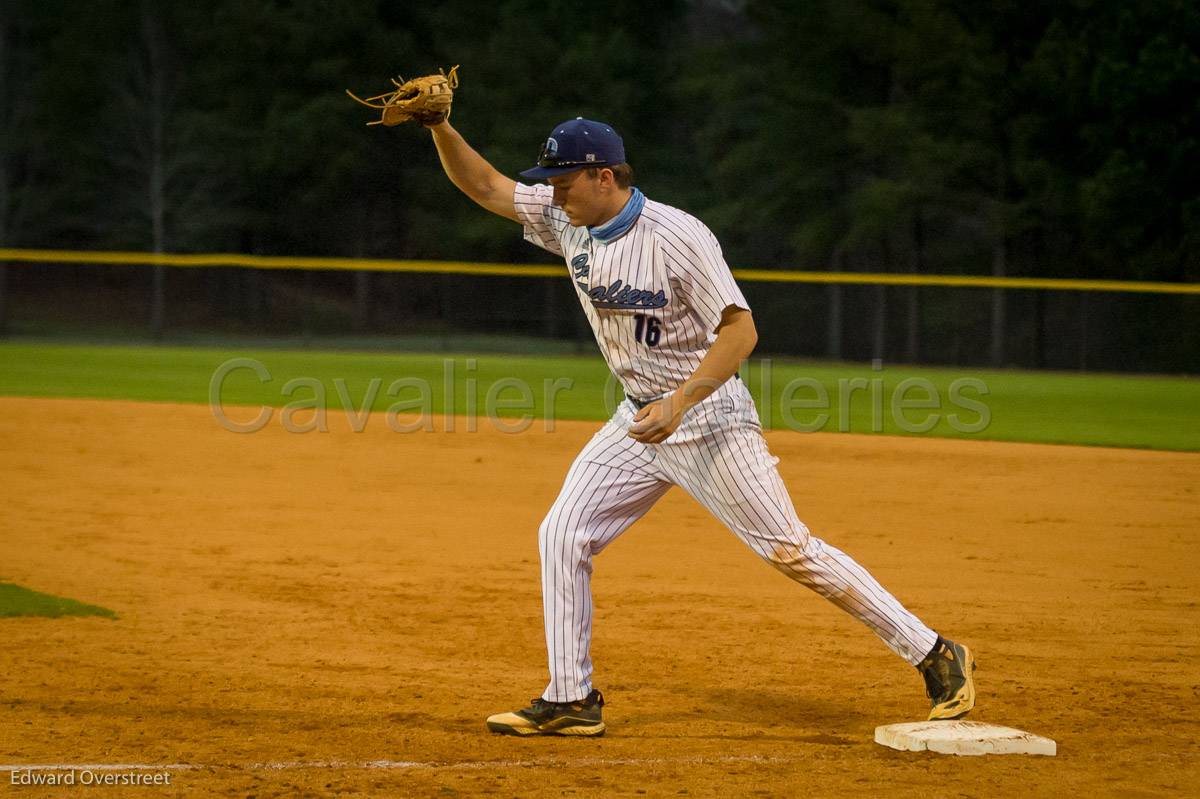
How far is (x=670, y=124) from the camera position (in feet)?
122

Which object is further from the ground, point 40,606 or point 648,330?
point 648,330

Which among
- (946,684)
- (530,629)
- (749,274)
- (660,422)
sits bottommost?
(530,629)

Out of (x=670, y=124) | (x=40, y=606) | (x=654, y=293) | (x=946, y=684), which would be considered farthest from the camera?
(x=670, y=124)

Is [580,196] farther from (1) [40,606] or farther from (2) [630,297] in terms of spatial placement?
(1) [40,606]

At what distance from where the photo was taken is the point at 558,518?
14.0 feet

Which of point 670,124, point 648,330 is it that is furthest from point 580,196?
point 670,124

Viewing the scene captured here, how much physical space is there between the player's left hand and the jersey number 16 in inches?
9.3

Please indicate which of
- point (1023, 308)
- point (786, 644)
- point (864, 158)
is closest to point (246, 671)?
point (786, 644)

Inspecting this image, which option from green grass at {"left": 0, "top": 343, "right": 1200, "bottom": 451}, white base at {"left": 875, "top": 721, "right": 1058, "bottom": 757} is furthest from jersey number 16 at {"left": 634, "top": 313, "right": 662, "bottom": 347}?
green grass at {"left": 0, "top": 343, "right": 1200, "bottom": 451}

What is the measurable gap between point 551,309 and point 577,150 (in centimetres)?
2107

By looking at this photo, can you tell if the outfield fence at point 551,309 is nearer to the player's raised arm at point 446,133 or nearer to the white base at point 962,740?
the player's raised arm at point 446,133

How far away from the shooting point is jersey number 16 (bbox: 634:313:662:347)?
415cm

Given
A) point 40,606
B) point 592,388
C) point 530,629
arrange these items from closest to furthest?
point 530,629 < point 40,606 < point 592,388

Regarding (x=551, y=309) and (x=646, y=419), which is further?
(x=551, y=309)
